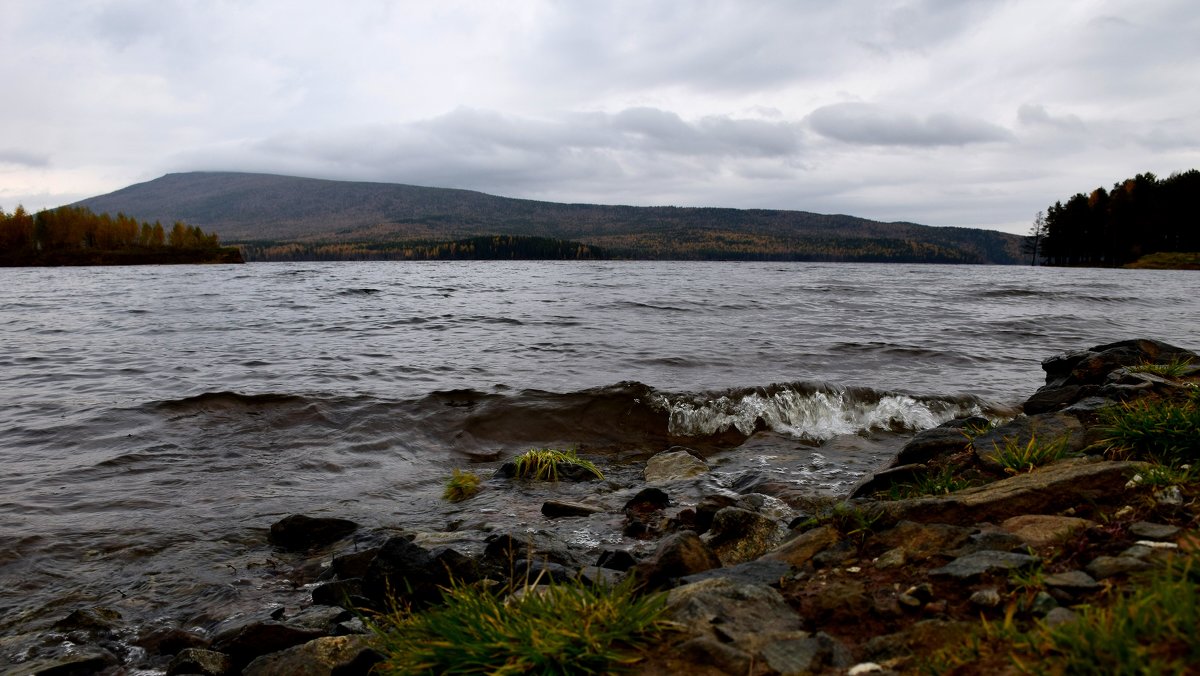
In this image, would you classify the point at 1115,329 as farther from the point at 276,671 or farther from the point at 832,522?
the point at 276,671

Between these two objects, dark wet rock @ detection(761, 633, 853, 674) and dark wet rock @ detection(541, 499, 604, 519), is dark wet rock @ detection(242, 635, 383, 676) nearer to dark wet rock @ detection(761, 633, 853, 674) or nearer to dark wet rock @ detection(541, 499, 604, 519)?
dark wet rock @ detection(761, 633, 853, 674)

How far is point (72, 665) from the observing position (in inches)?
179

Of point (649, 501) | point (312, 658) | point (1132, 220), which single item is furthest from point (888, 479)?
point (1132, 220)

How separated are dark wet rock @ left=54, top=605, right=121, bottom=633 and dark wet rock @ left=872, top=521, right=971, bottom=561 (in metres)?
A: 5.92

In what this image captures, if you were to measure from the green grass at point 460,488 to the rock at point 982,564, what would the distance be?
239 inches

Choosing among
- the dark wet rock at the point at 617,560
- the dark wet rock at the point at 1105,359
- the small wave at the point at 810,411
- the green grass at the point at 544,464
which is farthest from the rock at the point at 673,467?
the dark wet rock at the point at 1105,359

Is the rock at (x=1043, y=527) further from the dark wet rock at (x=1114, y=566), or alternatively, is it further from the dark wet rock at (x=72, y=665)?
the dark wet rock at (x=72, y=665)

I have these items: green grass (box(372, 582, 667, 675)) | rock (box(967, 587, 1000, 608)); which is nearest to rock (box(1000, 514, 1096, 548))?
rock (box(967, 587, 1000, 608))

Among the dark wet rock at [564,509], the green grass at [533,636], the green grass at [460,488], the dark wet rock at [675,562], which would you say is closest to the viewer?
the green grass at [533,636]

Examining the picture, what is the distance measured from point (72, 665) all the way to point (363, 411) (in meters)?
8.02

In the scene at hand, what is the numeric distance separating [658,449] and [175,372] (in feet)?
39.6

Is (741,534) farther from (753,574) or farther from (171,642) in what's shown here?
(171,642)

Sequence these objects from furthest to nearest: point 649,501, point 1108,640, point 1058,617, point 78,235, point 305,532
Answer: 1. point 78,235
2. point 649,501
3. point 305,532
4. point 1058,617
5. point 1108,640

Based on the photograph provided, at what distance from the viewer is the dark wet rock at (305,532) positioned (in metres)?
6.89
